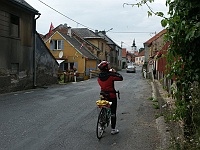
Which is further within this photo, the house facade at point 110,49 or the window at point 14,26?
the house facade at point 110,49

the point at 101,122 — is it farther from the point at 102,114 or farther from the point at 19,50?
the point at 19,50

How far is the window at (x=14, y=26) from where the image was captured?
52.7 ft

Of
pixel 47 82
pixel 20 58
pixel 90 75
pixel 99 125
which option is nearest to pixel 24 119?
pixel 99 125

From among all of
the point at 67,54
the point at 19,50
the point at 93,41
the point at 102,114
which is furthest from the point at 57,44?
the point at 102,114

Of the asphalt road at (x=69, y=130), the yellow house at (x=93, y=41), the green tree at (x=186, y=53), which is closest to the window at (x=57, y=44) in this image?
the yellow house at (x=93, y=41)

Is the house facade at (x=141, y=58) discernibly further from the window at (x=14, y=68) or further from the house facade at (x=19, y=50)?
the window at (x=14, y=68)

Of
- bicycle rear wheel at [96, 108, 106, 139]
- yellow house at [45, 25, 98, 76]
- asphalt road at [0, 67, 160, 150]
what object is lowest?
asphalt road at [0, 67, 160, 150]

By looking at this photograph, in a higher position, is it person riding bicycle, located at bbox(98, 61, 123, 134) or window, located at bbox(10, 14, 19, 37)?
window, located at bbox(10, 14, 19, 37)

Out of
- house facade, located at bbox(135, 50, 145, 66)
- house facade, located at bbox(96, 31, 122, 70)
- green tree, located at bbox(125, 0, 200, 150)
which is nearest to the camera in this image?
green tree, located at bbox(125, 0, 200, 150)

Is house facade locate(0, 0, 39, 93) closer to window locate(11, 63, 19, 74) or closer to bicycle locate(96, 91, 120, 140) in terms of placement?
window locate(11, 63, 19, 74)

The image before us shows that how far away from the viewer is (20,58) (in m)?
16.9

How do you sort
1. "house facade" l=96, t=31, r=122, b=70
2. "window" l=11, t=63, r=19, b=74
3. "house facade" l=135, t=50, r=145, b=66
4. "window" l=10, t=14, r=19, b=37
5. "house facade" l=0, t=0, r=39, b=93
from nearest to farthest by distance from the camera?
"house facade" l=0, t=0, r=39, b=93
"window" l=10, t=14, r=19, b=37
"window" l=11, t=63, r=19, b=74
"house facade" l=96, t=31, r=122, b=70
"house facade" l=135, t=50, r=145, b=66

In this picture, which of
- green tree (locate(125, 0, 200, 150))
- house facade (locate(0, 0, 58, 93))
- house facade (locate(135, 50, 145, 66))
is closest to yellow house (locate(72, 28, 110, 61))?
house facade (locate(0, 0, 58, 93))

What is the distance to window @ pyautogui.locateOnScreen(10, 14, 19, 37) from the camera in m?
16.1
